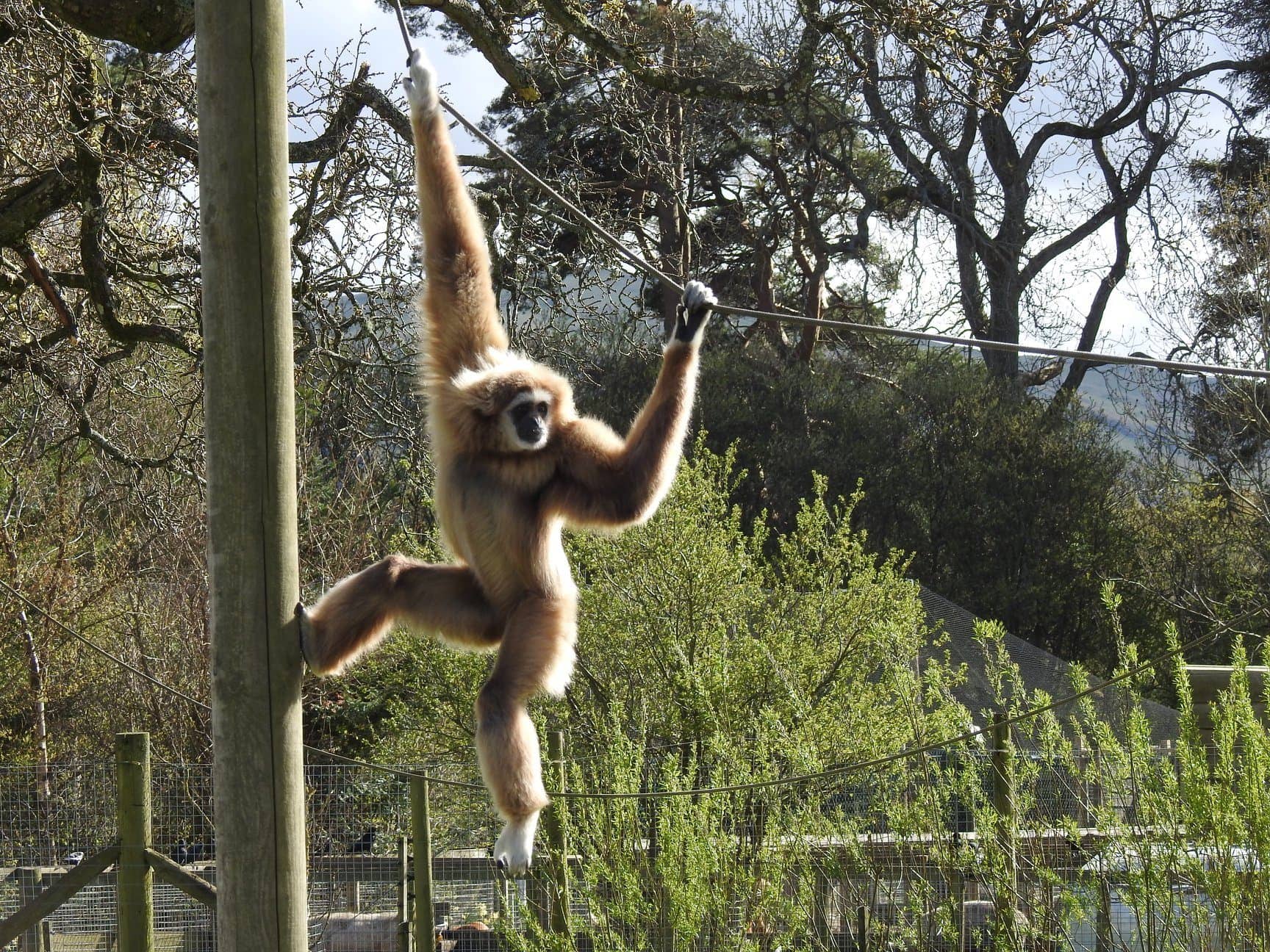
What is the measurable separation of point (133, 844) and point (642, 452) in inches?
151

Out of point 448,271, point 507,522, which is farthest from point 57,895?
point 448,271

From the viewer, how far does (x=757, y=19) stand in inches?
699

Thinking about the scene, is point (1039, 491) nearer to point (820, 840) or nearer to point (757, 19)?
point (757, 19)

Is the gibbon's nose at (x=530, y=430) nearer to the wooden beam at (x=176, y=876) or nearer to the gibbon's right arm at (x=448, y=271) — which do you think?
the gibbon's right arm at (x=448, y=271)

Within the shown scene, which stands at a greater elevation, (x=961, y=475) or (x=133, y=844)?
(x=961, y=475)

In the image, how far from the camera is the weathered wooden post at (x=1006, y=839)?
5301 millimetres

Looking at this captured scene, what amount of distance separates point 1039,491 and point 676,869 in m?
16.6

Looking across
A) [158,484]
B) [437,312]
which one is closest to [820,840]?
[437,312]

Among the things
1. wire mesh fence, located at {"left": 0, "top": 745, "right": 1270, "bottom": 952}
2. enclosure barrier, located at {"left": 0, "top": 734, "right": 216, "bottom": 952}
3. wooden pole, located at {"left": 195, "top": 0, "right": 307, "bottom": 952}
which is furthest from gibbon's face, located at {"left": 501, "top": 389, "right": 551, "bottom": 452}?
enclosure barrier, located at {"left": 0, "top": 734, "right": 216, "bottom": 952}

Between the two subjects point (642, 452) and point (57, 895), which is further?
point (57, 895)

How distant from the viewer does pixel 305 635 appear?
337 centimetres

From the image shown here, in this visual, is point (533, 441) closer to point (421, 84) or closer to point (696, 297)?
point (696, 297)

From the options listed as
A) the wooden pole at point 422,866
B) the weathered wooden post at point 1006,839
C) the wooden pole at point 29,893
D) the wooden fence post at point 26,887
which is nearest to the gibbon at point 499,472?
the weathered wooden post at point 1006,839

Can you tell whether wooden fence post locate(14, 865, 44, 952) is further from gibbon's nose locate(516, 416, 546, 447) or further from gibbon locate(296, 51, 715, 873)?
gibbon's nose locate(516, 416, 546, 447)
